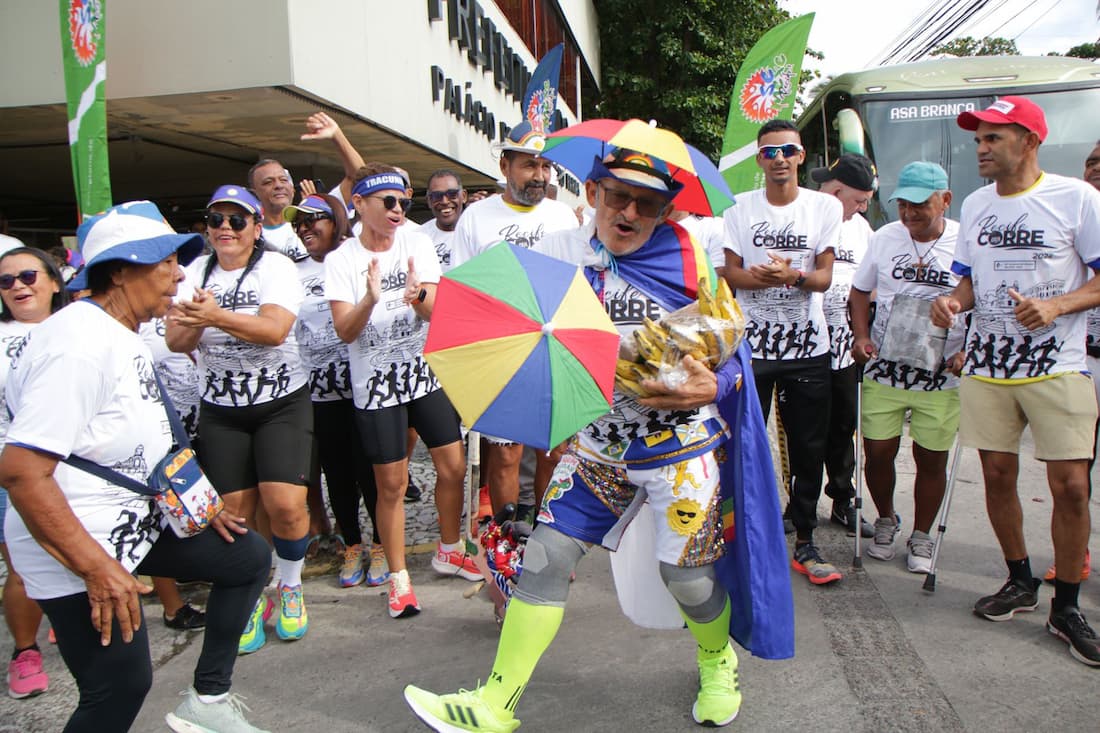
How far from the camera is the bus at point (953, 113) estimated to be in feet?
29.1

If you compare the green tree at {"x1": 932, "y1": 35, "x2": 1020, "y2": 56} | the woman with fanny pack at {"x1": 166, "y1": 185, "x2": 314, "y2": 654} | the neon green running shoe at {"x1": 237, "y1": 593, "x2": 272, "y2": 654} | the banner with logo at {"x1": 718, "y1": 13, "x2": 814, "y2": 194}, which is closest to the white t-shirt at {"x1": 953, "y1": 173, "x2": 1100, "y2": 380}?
the woman with fanny pack at {"x1": 166, "y1": 185, "x2": 314, "y2": 654}

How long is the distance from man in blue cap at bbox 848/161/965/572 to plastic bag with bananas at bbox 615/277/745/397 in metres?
2.18

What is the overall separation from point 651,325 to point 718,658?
133 centimetres

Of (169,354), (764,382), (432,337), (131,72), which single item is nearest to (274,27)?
(131,72)

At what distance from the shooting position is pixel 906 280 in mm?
4738

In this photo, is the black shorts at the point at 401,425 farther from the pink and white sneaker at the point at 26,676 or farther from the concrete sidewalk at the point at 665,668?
the pink and white sneaker at the point at 26,676

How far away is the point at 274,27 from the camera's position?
23.5 feet

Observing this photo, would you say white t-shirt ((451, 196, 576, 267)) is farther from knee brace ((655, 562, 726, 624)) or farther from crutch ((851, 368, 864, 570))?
knee brace ((655, 562, 726, 624))

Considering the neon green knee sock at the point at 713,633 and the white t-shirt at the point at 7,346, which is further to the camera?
the white t-shirt at the point at 7,346

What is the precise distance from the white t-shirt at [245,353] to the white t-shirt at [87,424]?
1329 millimetres

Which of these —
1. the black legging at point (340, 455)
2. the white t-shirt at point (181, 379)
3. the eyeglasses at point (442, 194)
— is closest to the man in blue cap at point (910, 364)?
the eyeglasses at point (442, 194)

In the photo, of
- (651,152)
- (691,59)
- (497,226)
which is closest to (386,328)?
(497,226)

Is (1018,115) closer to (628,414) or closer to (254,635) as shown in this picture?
(628,414)

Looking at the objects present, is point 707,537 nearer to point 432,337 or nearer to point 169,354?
point 432,337
